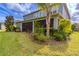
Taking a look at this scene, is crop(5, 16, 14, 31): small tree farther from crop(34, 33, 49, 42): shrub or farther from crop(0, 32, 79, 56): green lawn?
crop(34, 33, 49, 42): shrub

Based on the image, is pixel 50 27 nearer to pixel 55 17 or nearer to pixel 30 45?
pixel 55 17

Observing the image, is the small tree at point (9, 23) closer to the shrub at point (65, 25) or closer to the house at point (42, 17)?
the house at point (42, 17)

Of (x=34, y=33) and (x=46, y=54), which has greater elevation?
(x=34, y=33)

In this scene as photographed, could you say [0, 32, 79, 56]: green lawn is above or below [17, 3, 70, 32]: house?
below

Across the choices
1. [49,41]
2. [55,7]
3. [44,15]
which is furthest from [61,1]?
[49,41]

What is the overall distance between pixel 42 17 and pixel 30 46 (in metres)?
0.34

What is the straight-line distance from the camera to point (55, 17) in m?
1.89

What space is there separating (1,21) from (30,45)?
398 mm

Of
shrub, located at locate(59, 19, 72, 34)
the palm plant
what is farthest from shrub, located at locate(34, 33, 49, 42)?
shrub, located at locate(59, 19, 72, 34)

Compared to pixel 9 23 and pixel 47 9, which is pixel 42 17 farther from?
pixel 9 23

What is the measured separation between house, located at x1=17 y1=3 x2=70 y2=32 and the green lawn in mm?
119

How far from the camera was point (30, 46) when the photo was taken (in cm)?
190

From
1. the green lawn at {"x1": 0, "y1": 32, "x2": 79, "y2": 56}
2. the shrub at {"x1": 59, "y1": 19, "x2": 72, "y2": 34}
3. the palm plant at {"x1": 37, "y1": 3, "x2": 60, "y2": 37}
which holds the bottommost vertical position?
the green lawn at {"x1": 0, "y1": 32, "x2": 79, "y2": 56}

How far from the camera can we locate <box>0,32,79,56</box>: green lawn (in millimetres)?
1895
